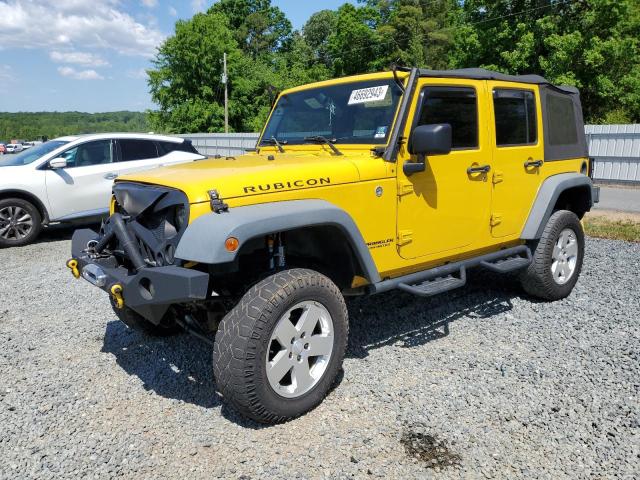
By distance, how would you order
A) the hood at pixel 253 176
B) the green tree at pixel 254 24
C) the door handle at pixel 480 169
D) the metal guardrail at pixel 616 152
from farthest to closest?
the green tree at pixel 254 24 → the metal guardrail at pixel 616 152 → the door handle at pixel 480 169 → the hood at pixel 253 176

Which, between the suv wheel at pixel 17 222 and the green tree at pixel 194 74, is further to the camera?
the green tree at pixel 194 74

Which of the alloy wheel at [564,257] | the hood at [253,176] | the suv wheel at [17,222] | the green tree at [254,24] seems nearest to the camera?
the hood at [253,176]

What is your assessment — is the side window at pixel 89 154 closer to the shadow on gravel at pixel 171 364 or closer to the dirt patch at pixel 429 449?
the shadow on gravel at pixel 171 364

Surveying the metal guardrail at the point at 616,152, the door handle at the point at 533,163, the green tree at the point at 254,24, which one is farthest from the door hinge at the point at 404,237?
the green tree at the point at 254,24

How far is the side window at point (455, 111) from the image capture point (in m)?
3.82

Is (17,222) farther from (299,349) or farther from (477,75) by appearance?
(477,75)

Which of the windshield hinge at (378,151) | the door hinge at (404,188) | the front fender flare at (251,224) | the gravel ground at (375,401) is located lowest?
the gravel ground at (375,401)

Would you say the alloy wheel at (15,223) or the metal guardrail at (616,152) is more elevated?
the metal guardrail at (616,152)

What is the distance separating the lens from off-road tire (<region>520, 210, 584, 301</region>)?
193 inches

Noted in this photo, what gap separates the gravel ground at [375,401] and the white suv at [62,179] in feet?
11.7

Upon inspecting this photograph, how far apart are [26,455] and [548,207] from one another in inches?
176

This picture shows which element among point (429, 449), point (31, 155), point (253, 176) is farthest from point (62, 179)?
point (429, 449)

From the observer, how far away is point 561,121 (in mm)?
5168

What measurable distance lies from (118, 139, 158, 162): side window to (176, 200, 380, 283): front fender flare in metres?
6.58
